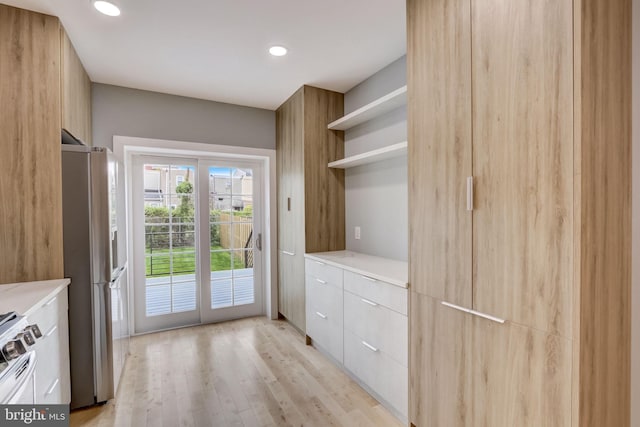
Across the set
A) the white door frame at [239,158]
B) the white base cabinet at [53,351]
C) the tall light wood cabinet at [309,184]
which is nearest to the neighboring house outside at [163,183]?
the white door frame at [239,158]

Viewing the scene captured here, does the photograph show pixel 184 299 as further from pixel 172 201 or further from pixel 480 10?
pixel 480 10

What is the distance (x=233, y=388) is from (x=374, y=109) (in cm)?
252

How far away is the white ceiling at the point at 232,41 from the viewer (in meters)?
1.88

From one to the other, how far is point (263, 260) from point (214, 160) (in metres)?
1.42

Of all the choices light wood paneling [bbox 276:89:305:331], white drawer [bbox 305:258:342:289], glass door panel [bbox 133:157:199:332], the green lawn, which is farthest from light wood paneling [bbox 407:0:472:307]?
glass door panel [bbox 133:157:199:332]

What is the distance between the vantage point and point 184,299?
357 centimetres

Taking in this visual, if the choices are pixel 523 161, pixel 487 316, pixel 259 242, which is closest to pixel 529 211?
pixel 523 161

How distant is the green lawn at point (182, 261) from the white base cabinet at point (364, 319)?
1282 millimetres

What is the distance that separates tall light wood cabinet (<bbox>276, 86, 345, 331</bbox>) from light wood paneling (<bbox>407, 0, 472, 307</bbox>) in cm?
143

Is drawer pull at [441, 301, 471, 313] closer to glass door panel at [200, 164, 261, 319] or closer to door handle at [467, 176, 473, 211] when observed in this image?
door handle at [467, 176, 473, 211]

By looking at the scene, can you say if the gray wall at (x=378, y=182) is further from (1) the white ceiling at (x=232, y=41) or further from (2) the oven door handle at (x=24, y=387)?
(2) the oven door handle at (x=24, y=387)

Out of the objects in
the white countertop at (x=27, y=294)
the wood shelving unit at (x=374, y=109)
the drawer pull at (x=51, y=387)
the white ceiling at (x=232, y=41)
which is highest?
the white ceiling at (x=232, y=41)

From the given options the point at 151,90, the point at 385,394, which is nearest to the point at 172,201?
the point at 151,90
